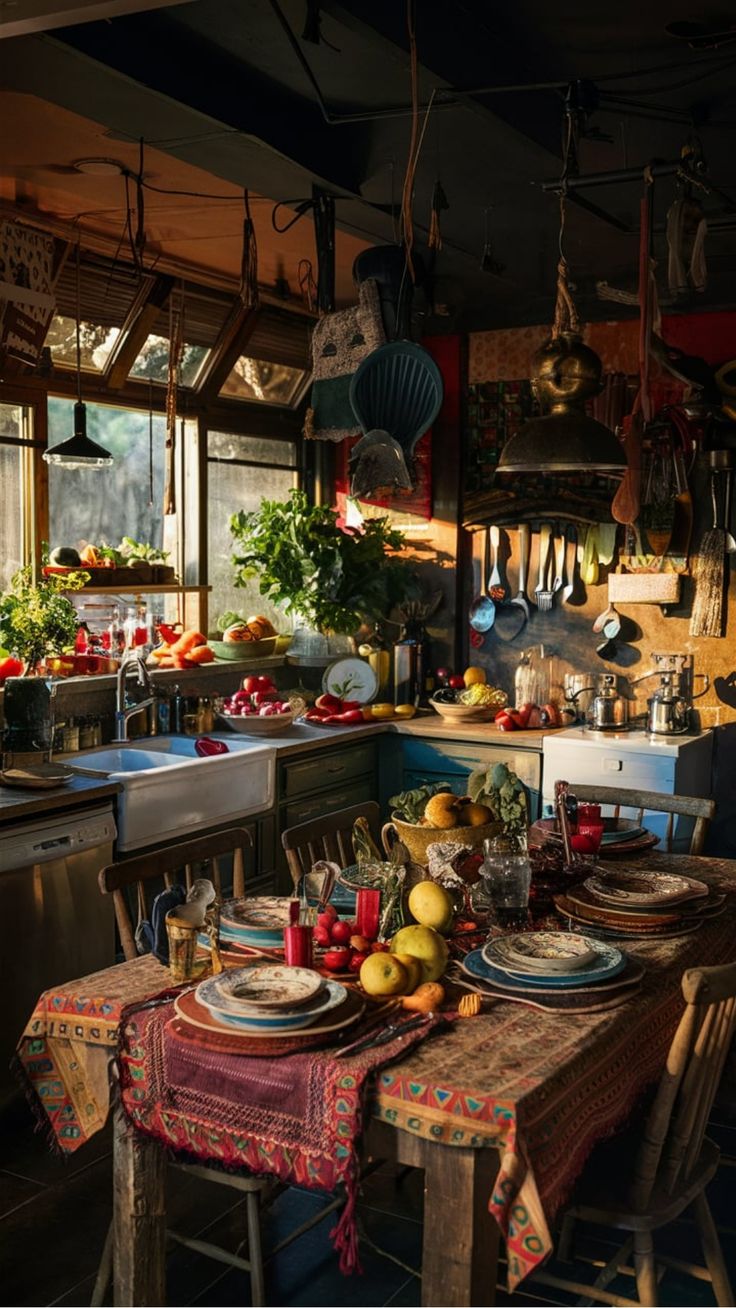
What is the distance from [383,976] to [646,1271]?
0.76 meters

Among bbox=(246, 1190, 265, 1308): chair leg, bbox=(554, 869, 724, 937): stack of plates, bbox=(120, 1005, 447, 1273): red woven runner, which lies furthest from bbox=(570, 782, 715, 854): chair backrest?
bbox=(120, 1005, 447, 1273): red woven runner

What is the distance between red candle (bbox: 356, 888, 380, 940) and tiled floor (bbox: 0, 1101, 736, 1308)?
919 mm

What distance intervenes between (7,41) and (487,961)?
7.99 feet

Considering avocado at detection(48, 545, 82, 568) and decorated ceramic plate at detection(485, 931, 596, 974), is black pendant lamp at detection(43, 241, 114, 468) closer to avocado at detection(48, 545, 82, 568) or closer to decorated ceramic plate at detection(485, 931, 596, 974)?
avocado at detection(48, 545, 82, 568)

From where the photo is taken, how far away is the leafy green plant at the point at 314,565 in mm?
6164

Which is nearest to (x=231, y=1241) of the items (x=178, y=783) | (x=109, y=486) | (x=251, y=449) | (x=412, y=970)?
(x=412, y=970)

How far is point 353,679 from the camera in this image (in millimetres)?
6289

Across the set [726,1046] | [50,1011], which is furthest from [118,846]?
[726,1046]

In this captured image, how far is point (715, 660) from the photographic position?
5836mm

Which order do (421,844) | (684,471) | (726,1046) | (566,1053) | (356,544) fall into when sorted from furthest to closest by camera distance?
1. (356,544)
2. (684,471)
3. (421,844)
4. (726,1046)
5. (566,1053)

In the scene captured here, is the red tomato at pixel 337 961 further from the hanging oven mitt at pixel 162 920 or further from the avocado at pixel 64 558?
the avocado at pixel 64 558

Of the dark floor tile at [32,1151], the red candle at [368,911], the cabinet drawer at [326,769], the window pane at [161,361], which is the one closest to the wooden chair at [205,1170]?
the red candle at [368,911]

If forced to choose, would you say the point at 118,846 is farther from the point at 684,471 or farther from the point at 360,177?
the point at 684,471

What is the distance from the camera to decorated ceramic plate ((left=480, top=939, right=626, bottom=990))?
8.14ft
